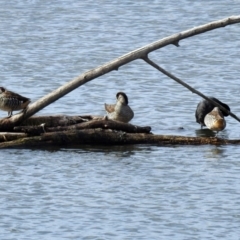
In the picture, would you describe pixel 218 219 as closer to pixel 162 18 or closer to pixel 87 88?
pixel 87 88

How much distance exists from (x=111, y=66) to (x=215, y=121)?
242 cm

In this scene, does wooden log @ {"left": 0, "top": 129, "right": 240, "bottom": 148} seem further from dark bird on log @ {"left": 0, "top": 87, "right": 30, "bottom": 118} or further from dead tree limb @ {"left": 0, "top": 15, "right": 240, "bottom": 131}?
dark bird on log @ {"left": 0, "top": 87, "right": 30, "bottom": 118}

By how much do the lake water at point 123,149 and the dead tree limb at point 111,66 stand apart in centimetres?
46

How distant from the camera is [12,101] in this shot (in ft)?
47.1

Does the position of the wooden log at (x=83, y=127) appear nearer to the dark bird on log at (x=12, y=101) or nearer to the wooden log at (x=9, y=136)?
the wooden log at (x=9, y=136)

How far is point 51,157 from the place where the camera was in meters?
13.5

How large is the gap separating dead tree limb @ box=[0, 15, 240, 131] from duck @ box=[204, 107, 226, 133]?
7.56ft

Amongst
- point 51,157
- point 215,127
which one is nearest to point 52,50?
point 215,127

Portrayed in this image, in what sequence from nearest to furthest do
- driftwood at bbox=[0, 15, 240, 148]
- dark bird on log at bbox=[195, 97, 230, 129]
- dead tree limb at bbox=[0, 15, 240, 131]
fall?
dead tree limb at bbox=[0, 15, 240, 131] → driftwood at bbox=[0, 15, 240, 148] → dark bird on log at bbox=[195, 97, 230, 129]

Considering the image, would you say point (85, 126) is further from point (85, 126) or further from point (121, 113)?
point (121, 113)

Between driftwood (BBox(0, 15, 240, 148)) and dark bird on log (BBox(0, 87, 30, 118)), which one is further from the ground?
dark bird on log (BBox(0, 87, 30, 118))

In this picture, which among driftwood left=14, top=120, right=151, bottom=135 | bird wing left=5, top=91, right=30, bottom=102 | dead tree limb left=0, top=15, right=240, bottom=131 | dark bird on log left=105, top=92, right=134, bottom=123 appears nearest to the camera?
dead tree limb left=0, top=15, right=240, bottom=131

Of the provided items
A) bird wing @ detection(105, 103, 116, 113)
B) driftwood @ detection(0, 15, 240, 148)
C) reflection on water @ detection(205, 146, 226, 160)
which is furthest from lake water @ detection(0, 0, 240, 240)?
bird wing @ detection(105, 103, 116, 113)

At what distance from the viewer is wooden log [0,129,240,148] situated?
1367 cm
